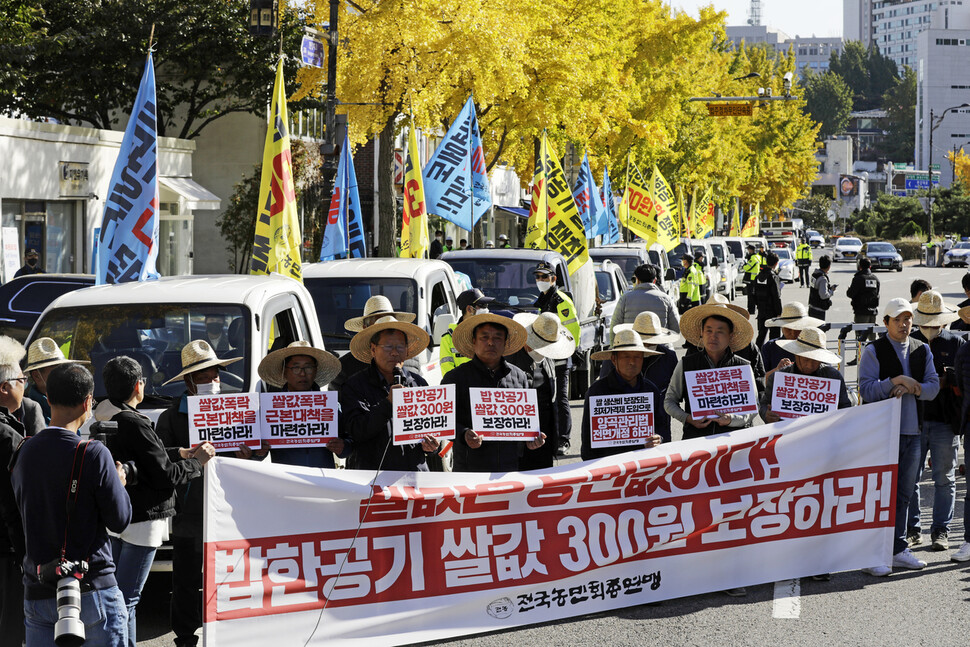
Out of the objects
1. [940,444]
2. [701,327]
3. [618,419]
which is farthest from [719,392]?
[940,444]

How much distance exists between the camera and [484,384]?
7.61 m

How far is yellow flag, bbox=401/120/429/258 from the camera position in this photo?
57.8 feet

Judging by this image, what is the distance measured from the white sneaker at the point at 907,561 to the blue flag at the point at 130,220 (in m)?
6.20

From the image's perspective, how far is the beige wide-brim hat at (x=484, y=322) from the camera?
25.5 ft

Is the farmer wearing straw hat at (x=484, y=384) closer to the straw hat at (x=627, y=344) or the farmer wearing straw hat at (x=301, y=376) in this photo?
the straw hat at (x=627, y=344)

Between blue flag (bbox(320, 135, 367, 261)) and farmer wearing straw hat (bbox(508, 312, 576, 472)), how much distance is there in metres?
8.56

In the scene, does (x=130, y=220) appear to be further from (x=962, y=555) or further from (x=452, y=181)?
(x=452, y=181)

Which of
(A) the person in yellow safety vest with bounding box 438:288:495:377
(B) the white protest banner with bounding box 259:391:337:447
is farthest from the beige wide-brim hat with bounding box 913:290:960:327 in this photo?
(B) the white protest banner with bounding box 259:391:337:447

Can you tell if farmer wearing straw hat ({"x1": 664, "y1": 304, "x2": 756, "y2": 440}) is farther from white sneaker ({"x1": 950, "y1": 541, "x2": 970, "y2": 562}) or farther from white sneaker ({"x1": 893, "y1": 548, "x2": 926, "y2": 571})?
white sneaker ({"x1": 950, "y1": 541, "x2": 970, "y2": 562})

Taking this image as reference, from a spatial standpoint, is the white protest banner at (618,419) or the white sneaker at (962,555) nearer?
the white protest banner at (618,419)

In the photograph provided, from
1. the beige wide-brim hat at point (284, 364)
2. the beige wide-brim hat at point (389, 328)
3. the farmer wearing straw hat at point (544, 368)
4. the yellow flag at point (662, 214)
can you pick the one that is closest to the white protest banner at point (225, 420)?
the beige wide-brim hat at point (284, 364)

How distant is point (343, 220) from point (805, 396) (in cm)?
1195

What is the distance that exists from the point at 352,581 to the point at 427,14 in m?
19.9

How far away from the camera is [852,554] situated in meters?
8.05
